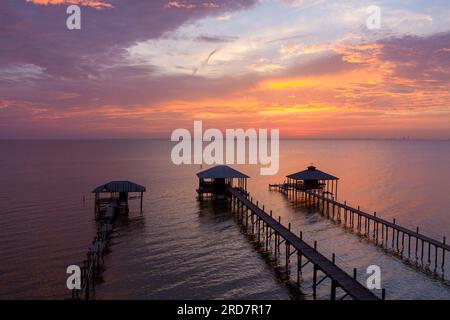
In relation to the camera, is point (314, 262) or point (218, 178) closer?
point (314, 262)

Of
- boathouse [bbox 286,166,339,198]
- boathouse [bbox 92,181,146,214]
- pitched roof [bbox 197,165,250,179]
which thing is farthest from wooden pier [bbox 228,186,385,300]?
boathouse [bbox 286,166,339,198]

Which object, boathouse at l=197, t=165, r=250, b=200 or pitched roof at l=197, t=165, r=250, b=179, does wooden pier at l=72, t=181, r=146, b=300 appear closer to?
pitched roof at l=197, t=165, r=250, b=179

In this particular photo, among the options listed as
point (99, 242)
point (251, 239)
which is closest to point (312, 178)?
point (251, 239)

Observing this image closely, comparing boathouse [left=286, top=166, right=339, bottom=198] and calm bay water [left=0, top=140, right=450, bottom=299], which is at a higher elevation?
boathouse [left=286, top=166, right=339, bottom=198]

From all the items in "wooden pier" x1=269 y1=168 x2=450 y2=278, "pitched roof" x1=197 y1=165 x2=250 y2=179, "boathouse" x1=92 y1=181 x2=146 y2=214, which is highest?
"pitched roof" x1=197 y1=165 x2=250 y2=179

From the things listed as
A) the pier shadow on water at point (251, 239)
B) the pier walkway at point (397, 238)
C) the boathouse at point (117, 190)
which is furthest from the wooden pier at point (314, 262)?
the boathouse at point (117, 190)

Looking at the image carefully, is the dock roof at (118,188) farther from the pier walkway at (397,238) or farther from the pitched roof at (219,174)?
the pier walkway at (397,238)

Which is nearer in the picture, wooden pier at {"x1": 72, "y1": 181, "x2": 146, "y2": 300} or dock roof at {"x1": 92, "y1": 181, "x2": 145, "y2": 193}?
wooden pier at {"x1": 72, "y1": 181, "x2": 146, "y2": 300}

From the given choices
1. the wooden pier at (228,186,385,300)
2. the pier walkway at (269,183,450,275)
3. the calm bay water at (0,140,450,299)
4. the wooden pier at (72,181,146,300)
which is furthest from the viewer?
the pier walkway at (269,183,450,275)

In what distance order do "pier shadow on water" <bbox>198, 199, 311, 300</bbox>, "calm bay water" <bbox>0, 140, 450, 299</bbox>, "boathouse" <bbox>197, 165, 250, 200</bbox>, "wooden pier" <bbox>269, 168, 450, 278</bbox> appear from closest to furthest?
"calm bay water" <bbox>0, 140, 450, 299</bbox> → "pier shadow on water" <bbox>198, 199, 311, 300</bbox> → "wooden pier" <bbox>269, 168, 450, 278</bbox> → "boathouse" <bbox>197, 165, 250, 200</bbox>

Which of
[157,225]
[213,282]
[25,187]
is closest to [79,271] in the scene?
[213,282]

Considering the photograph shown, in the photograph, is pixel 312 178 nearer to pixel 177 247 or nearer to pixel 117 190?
pixel 117 190
